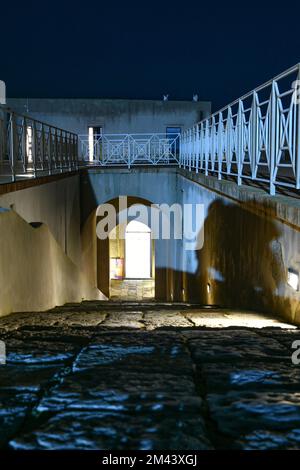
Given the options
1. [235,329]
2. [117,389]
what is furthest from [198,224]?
[117,389]

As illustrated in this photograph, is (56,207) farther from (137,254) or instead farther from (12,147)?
(137,254)

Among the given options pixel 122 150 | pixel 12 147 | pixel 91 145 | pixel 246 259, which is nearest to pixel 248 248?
pixel 246 259

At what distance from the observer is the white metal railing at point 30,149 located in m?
7.53

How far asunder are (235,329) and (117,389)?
73.4 inches

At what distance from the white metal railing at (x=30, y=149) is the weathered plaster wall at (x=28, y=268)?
42.1 inches

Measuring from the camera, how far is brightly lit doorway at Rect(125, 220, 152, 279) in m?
27.8

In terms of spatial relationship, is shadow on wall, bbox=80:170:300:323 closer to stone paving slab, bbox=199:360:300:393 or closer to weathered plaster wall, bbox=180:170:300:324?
weathered plaster wall, bbox=180:170:300:324

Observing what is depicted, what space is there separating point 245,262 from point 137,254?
69.6ft

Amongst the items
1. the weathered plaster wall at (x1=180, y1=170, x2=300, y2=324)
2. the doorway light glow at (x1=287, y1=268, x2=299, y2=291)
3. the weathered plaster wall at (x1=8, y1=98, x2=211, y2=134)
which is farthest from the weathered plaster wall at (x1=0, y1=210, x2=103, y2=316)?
the weathered plaster wall at (x1=8, y1=98, x2=211, y2=134)

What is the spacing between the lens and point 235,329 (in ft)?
13.6

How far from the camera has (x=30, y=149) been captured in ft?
35.0

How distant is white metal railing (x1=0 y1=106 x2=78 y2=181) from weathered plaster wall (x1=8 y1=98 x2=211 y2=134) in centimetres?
718
